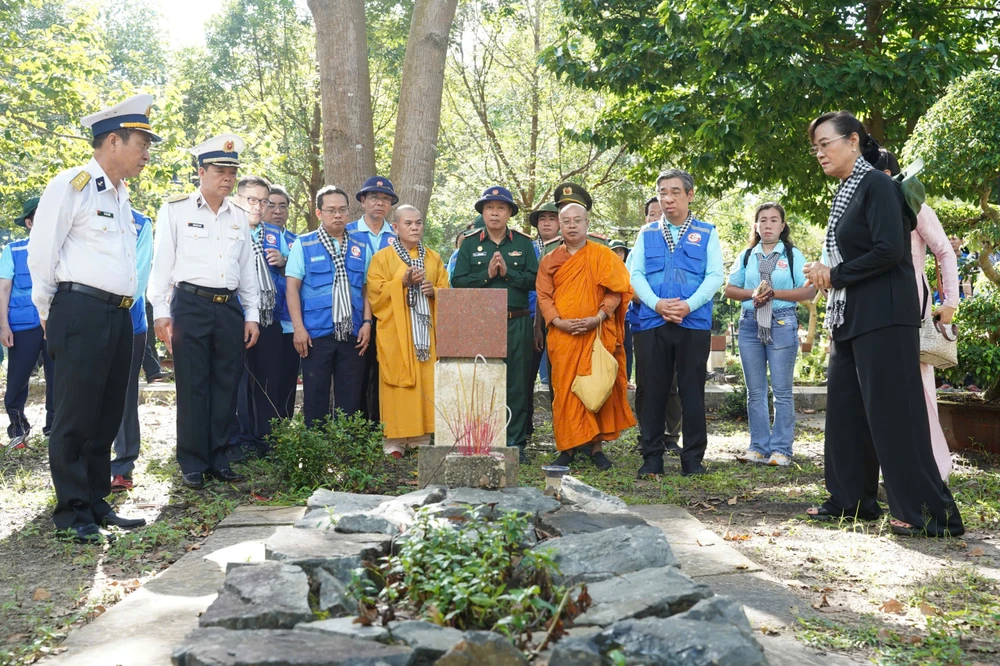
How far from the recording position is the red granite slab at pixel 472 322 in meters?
5.81

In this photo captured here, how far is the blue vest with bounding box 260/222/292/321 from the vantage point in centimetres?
729

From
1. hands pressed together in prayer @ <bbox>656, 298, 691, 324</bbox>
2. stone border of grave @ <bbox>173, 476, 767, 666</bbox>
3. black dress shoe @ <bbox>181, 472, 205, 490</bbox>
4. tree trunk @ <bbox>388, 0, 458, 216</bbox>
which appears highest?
tree trunk @ <bbox>388, 0, 458, 216</bbox>

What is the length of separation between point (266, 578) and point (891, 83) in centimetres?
760

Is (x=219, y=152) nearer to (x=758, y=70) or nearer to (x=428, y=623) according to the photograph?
(x=428, y=623)

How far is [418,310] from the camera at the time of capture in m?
7.22

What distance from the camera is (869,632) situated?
10.6 feet

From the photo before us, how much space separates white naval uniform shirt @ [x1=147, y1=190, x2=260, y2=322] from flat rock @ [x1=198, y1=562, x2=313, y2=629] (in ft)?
10.4

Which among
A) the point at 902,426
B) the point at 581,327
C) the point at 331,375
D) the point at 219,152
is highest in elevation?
the point at 219,152

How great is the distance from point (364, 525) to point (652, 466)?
3350 mm

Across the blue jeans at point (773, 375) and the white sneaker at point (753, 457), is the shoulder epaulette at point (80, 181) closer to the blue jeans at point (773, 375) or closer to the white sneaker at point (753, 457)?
the blue jeans at point (773, 375)

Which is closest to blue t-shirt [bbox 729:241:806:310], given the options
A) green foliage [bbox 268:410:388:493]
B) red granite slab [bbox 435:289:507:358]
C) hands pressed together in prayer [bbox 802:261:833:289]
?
hands pressed together in prayer [bbox 802:261:833:289]

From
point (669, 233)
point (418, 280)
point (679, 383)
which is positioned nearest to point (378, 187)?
point (418, 280)

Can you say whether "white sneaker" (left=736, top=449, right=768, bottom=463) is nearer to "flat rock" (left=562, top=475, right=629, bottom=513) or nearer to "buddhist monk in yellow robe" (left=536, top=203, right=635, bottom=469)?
"buddhist monk in yellow robe" (left=536, top=203, right=635, bottom=469)

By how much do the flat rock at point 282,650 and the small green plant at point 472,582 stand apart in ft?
0.89
